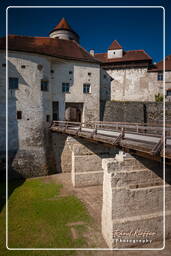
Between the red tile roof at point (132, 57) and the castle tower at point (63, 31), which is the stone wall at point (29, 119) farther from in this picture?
the red tile roof at point (132, 57)

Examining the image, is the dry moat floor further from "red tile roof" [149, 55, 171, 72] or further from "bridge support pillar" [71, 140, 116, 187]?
"red tile roof" [149, 55, 171, 72]

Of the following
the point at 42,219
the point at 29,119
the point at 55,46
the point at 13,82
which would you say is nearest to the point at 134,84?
the point at 55,46

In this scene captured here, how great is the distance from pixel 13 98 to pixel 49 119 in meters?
4.27

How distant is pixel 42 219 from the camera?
930cm

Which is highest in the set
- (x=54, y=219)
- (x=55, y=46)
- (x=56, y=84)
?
(x=55, y=46)

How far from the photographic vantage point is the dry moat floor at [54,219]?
741cm

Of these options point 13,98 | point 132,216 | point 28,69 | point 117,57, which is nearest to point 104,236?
point 132,216

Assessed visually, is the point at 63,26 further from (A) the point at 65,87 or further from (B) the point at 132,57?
(A) the point at 65,87

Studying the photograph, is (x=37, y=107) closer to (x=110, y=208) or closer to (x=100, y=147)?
(x=100, y=147)

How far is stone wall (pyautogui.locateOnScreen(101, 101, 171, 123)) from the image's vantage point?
69.1 ft

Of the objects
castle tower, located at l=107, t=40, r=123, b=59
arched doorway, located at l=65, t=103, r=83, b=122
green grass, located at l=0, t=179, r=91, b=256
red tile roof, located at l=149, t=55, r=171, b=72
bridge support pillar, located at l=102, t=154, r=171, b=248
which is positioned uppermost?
castle tower, located at l=107, t=40, r=123, b=59

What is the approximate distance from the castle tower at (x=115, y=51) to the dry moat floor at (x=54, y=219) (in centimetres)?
2394

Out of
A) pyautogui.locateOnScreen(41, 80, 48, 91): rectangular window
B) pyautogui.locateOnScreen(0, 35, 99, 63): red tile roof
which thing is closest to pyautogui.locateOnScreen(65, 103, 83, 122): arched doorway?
pyautogui.locateOnScreen(41, 80, 48, 91): rectangular window

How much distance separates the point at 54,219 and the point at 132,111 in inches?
633
